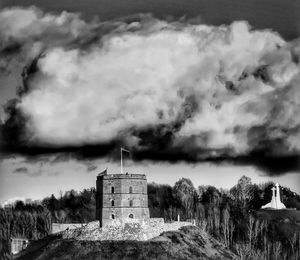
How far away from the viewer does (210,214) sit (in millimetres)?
73125

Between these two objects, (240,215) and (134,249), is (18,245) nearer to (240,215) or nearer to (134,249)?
(134,249)

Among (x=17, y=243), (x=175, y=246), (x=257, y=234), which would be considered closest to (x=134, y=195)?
(x=175, y=246)

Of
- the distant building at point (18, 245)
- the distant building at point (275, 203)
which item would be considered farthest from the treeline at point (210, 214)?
the distant building at point (275, 203)

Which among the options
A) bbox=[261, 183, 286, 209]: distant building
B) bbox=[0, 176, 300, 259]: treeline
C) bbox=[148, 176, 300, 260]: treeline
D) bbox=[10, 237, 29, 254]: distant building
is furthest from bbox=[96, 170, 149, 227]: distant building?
bbox=[261, 183, 286, 209]: distant building

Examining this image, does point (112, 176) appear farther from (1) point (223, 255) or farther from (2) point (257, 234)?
(2) point (257, 234)

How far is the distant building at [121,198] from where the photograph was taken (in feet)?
186

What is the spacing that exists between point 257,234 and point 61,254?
24.8 metres

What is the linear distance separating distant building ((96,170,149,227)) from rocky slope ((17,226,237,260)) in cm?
333

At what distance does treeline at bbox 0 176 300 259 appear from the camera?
66.4m

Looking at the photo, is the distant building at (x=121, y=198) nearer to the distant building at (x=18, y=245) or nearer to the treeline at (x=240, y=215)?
the distant building at (x=18, y=245)

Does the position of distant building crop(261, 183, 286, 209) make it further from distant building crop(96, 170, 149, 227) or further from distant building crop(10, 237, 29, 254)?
distant building crop(10, 237, 29, 254)

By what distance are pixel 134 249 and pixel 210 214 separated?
22694 mm

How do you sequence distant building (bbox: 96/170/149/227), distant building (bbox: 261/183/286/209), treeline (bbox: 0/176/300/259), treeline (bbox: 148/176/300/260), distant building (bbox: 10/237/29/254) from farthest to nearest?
1. distant building (bbox: 261/183/286/209)
2. treeline (bbox: 0/176/300/259)
3. treeline (bbox: 148/176/300/260)
4. distant building (bbox: 10/237/29/254)
5. distant building (bbox: 96/170/149/227)

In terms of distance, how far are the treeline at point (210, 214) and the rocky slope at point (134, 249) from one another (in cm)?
515
